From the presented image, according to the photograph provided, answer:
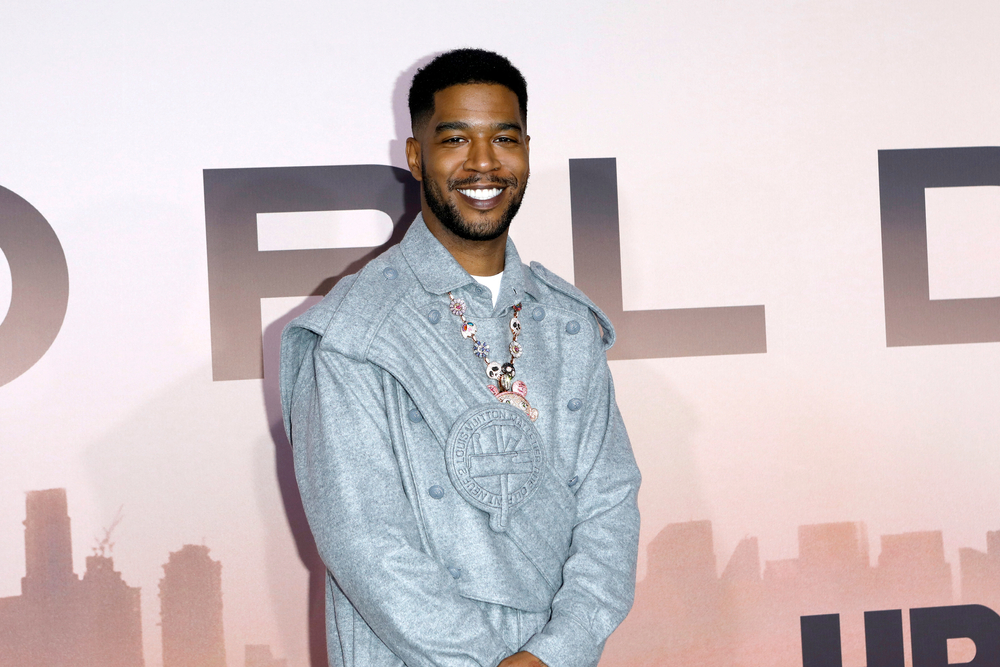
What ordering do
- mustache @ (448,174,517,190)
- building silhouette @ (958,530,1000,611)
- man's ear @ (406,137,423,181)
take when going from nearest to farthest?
mustache @ (448,174,517,190) → man's ear @ (406,137,423,181) → building silhouette @ (958,530,1000,611)

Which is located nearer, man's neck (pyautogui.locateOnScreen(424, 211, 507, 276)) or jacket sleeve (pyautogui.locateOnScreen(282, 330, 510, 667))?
→ jacket sleeve (pyautogui.locateOnScreen(282, 330, 510, 667))

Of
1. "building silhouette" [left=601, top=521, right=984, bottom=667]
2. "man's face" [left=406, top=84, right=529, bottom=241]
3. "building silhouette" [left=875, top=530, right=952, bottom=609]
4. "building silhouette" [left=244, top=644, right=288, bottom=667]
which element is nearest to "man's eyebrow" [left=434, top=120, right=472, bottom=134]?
"man's face" [left=406, top=84, right=529, bottom=241]

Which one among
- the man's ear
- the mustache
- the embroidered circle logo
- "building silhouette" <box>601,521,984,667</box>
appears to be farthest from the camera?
"building silhouette" <box>601,521,984,667</box>

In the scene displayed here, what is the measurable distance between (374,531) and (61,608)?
1.24 meters

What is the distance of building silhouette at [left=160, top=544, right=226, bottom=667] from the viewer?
7.05ft

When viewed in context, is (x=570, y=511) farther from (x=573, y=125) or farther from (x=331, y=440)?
(x=573, y=125)

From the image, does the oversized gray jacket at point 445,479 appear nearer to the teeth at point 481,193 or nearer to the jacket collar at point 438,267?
the jacket collar at point 438,267

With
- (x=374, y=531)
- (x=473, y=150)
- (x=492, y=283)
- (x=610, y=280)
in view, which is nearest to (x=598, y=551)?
(x=374, y=531)

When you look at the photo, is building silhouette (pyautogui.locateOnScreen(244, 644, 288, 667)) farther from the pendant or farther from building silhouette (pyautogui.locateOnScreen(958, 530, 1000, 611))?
building silhouette (pyautogui.locateOnScreen(958, 530, 1000, 611))

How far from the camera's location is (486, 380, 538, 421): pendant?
1.48 metres

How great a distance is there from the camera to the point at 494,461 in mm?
1406

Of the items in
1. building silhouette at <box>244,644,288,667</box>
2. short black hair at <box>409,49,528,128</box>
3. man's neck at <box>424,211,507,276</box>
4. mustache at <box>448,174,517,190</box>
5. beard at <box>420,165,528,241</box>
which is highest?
short black hair at <box>409,49,528,128</box>

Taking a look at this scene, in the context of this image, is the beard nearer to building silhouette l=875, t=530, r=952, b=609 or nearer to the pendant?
the pendant

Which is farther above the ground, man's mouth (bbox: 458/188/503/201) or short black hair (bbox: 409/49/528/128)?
short black hair (bbox: 409/49/528/128)
